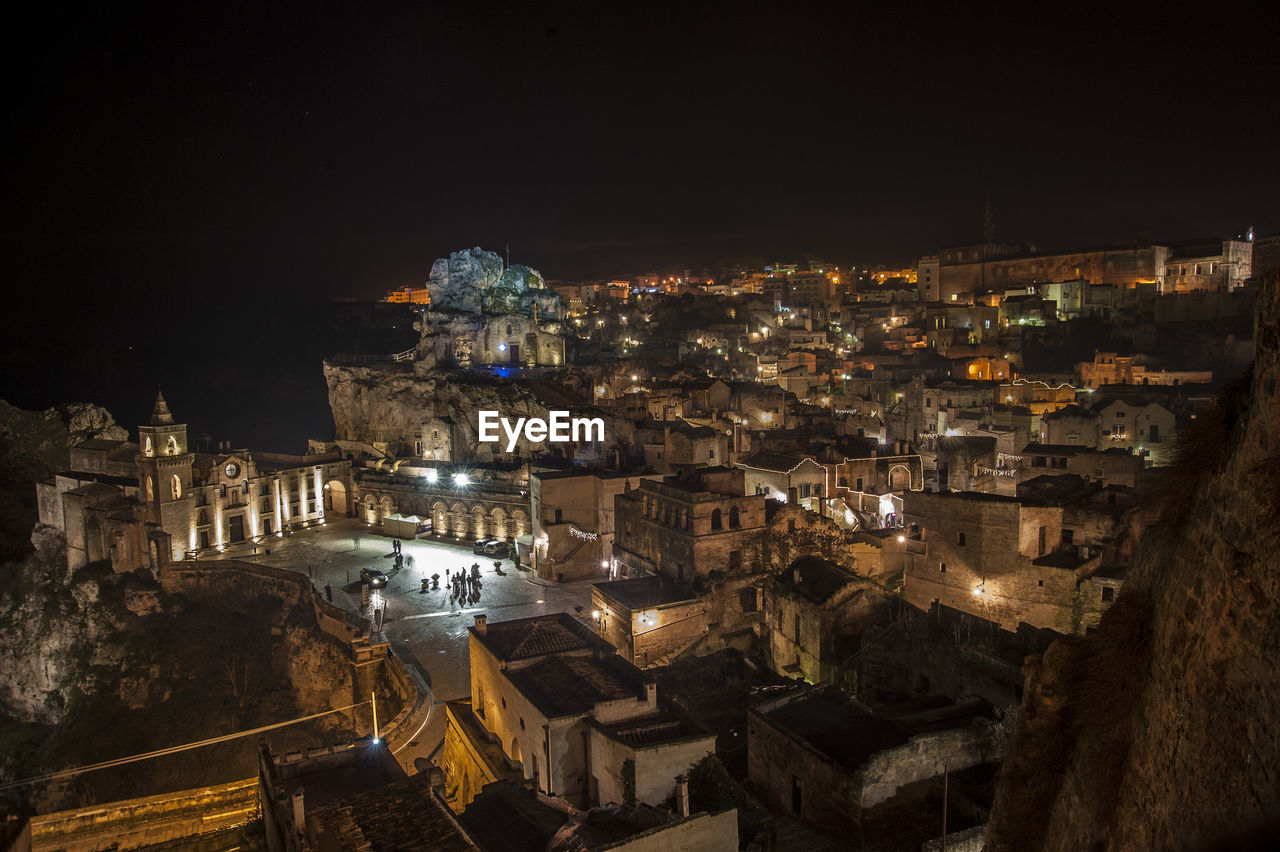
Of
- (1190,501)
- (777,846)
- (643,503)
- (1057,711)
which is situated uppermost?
(1190,501)

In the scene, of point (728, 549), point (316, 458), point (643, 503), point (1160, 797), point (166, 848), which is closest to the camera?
point (1160, 797)

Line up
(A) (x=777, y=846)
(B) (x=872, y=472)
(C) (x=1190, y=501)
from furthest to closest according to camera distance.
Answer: (B) (x=872, y=472) < (A) (x=777, y=846) < (C) (x=1190, y=501)

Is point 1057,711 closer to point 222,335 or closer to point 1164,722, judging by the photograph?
point 1164,722

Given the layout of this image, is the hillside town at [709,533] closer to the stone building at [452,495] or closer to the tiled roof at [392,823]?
the tiled roof at [392,823]

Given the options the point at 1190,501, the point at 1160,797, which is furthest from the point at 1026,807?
the point at 1190,501

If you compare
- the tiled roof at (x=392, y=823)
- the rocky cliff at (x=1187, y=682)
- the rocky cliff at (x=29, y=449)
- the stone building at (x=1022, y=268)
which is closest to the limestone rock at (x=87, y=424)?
the rocky cliff at (x=29, y=449)

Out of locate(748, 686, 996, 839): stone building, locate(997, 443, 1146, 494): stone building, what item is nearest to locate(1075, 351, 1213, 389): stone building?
locate(997, 443, 1146, 494): stone building

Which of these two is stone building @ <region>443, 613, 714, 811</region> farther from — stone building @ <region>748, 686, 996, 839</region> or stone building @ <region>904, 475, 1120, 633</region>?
stone building @ <region>904, 475, 1120, 633</region>

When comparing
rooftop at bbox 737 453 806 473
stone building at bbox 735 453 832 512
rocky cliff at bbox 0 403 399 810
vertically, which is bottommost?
rocky cliff at bbox 0 403 399 810
